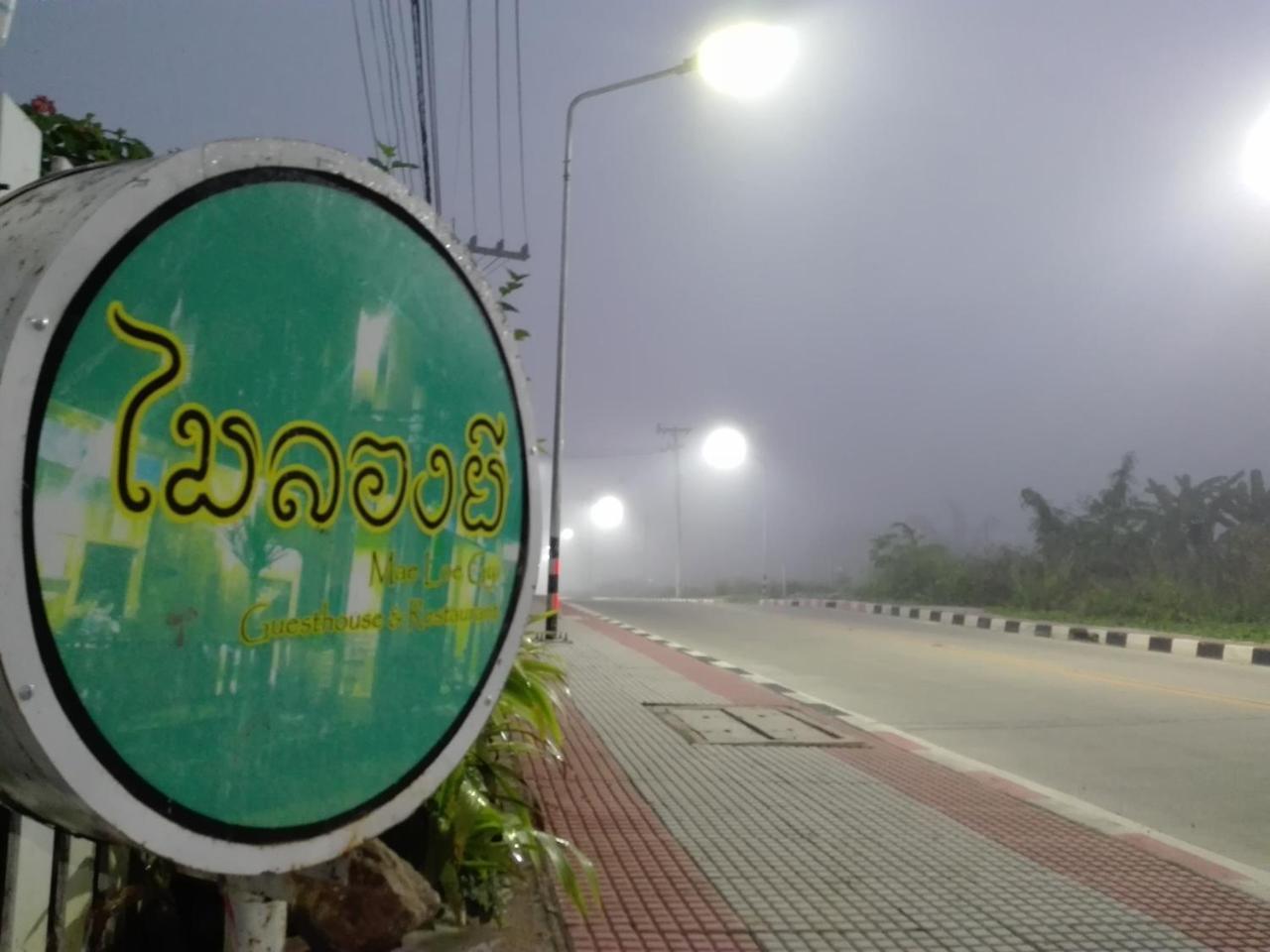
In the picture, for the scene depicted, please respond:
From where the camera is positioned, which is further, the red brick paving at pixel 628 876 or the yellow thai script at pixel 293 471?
the red brick paving at pixel 628 876

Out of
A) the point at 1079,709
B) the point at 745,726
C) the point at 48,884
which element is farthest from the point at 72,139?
the point at 1079,709

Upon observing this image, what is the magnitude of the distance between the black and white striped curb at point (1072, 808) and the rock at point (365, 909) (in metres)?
3.16

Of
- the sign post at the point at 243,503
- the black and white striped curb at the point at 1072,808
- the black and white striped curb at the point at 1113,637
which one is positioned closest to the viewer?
the sign post at the point at 243,503

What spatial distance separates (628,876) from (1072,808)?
252cm

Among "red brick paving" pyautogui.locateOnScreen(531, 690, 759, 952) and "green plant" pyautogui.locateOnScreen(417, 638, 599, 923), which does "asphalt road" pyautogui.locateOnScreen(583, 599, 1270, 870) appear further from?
"green plant" pyautogui.locateOnScreen(417, 638, 599, 923)

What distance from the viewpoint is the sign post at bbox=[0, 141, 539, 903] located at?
32.4 inches

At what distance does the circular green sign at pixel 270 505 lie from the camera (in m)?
0.85

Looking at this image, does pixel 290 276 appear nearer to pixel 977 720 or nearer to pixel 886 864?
pixel 886 864

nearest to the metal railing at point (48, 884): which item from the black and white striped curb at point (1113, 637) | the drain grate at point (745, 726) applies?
the drain grate at point (745, 726)

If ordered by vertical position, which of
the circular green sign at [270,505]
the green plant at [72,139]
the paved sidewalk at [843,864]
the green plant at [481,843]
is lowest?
the paved sidewalk at [843,864]

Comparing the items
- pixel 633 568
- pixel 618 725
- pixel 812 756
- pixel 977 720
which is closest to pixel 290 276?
pixel 812 756

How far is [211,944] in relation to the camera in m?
2.35

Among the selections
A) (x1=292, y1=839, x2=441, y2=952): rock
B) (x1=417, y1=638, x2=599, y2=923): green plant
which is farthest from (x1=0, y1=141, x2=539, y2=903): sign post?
(x1=417, y1=638, x2=599, y2=923): green plant

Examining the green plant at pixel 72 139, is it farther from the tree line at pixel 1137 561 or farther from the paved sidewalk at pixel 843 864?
the tree line at pixel 1137 561
